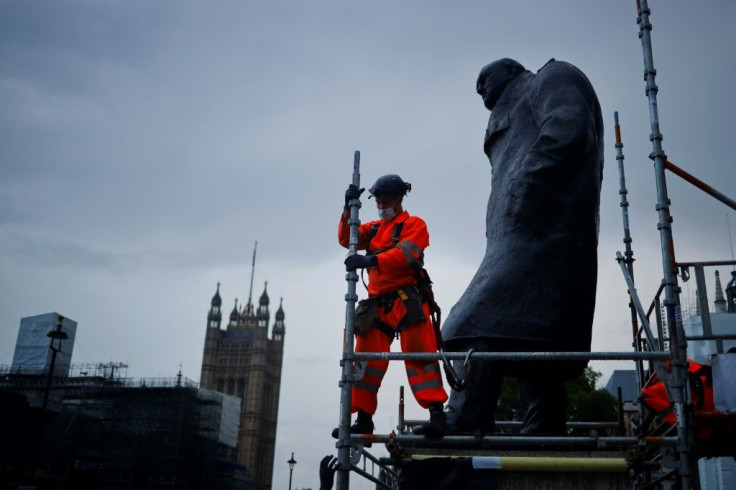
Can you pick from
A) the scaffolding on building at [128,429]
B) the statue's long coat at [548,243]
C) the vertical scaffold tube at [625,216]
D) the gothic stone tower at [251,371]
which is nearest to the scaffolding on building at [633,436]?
the statue's long coat at [548,243]

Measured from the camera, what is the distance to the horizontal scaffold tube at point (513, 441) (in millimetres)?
4020

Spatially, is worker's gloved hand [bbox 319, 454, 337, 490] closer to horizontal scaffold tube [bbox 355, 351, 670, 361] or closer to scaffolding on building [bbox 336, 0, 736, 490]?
scaffolding on building [bbox 336, 0, 736, 490]

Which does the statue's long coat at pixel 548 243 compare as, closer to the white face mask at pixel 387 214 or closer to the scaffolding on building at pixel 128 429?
the white face mask at pixel 387 214

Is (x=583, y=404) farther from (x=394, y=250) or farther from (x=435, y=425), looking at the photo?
(x=435, y=425)

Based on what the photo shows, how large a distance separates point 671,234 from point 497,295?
3.80 feet

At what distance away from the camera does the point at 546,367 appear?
4.99m

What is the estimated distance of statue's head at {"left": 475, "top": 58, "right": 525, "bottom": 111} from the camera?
19.8 feet

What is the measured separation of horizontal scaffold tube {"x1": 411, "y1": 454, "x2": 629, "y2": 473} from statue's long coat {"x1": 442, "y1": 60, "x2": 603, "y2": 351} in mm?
909

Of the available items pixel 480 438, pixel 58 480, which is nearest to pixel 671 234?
pixel 480 438

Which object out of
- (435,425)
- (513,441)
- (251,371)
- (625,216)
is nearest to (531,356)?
(513,441)

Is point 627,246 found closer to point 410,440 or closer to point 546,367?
point 546,367

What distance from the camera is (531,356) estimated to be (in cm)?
414

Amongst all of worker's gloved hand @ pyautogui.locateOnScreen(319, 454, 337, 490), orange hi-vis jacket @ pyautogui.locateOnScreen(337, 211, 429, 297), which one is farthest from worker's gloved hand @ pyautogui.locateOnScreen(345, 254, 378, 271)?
worker's gloved hand @ pyautogui.locateOnScreen(319, 454, 337, 490)

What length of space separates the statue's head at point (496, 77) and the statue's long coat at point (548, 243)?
0.67 metres
